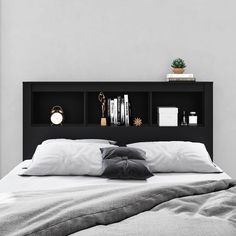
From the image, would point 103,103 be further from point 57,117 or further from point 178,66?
point 178,66

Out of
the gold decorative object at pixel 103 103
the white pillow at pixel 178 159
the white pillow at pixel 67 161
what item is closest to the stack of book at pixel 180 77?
the gold decorative object at pixel 103 103

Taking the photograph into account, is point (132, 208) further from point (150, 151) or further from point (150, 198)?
point (150, 151)

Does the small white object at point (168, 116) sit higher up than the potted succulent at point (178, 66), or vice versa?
the potted succulent at point (178, 66)

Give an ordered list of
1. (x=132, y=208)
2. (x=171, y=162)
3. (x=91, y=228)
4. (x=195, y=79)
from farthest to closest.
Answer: (x=195, y=79) → (x=171, y=162) → (x=132, y=208) → (x=91, y=228)

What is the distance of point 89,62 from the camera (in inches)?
164

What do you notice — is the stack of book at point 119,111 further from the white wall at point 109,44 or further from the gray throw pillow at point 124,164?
the gray throw pillow at point 124,164

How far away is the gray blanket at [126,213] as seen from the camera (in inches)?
61.4

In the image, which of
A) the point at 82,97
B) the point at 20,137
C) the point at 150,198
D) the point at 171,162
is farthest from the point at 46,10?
the point at 150,198

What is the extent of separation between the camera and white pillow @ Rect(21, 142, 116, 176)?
10.2ft

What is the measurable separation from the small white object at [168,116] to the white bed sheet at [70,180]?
2.77 ft

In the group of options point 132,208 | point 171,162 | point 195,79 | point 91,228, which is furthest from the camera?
point 195,79

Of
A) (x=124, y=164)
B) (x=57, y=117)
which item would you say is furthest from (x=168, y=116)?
(x=124, y=164)

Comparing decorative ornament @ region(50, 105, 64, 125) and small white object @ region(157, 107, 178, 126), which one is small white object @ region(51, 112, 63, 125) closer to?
decorative ornament @ region(50, 105, 64, 125)

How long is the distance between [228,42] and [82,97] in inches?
53.1
